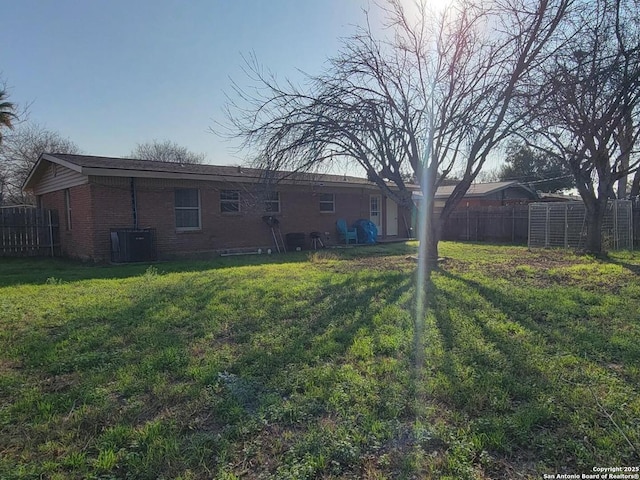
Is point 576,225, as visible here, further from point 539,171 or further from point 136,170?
point 539,171

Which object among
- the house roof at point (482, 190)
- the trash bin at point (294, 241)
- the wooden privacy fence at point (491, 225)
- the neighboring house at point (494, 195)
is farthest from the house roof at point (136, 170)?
the house roof at point (482, 190)

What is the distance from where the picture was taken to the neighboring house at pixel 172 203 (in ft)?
35.9

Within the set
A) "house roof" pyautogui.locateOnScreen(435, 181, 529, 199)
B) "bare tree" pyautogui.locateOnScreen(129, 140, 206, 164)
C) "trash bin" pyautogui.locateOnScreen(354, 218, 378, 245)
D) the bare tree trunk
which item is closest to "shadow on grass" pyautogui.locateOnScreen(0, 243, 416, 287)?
"trash bin" pyautogui.locateOnScreen(354, 218, 378, 245)

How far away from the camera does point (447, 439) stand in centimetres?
243

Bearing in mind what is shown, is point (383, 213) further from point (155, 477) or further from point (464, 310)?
point (155, 477)

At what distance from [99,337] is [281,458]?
302 centimetres

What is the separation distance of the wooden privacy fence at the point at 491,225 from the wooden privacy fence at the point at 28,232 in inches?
645

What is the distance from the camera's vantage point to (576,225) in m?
14.1

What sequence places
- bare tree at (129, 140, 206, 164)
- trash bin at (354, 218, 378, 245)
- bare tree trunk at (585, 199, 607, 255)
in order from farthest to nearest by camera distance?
bare tree at (129, 140, 206, 164) < trash bin at (354, 218, 378, 245) < bare tree trunk at (585, 199, 607, 255)

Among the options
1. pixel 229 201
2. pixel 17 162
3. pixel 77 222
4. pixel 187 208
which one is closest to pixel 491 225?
pixel 229 201

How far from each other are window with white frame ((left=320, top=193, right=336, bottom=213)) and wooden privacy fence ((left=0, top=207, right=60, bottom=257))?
952cm

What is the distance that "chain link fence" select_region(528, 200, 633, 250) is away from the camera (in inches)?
536

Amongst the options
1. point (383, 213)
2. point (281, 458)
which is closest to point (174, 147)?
point (383, 213)

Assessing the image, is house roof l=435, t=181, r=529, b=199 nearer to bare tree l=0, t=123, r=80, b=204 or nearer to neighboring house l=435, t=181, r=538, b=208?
neighboring house l=435, t=181, r=538, b=208
